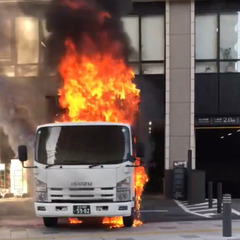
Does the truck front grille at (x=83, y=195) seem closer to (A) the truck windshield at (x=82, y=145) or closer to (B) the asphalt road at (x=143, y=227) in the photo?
(A) the truck windshield at (x=82, y=145)

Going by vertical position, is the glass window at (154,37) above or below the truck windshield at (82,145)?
above

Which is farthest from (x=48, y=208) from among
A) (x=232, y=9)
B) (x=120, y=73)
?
(x=232, y=9)

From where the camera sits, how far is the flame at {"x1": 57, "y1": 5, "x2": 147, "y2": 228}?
38.5ft

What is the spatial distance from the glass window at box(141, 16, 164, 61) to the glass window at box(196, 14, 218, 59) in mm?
1329

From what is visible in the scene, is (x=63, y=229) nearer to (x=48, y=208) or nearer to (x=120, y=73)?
(x=48, y=208)

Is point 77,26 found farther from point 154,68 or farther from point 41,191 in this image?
point 154,68

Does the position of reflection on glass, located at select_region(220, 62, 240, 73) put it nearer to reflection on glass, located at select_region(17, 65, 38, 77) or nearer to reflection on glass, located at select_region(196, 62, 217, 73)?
reflection on glass, located at select_region(196, 62, 217, 73)

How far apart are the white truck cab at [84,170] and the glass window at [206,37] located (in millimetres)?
9025

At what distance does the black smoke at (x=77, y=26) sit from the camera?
12500 mm

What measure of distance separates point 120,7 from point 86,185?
20.8 feet

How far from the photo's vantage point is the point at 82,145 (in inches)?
381

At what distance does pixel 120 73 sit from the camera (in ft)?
43.3

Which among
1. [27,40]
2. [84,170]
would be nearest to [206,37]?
[27,40]

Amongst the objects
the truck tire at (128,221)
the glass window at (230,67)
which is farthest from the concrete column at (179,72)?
the truck tire at (128,221)
